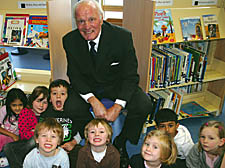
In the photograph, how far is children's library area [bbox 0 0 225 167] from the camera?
2.54 metres

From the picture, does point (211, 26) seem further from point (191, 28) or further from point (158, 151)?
point (158, 151)

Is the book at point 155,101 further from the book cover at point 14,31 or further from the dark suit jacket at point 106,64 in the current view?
the book cover at point 14,31

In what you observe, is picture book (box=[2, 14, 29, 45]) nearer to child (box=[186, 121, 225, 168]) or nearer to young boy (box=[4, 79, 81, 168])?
young boy (box=[4, 79, 81, 168])

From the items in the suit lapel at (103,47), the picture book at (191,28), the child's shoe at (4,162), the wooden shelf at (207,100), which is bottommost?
the child's shoe at (4,162)

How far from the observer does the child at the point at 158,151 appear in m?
1.77

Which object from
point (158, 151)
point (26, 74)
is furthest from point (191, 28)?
point (26, 74)

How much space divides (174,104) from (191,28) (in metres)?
0.88

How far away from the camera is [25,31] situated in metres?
2.76

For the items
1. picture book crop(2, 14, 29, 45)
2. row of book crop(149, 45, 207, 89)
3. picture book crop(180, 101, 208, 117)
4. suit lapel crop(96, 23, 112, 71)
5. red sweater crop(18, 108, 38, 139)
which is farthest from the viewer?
picture book crop(180, 101, 208, 117)

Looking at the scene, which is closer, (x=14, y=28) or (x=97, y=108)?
(x=97, y=108)

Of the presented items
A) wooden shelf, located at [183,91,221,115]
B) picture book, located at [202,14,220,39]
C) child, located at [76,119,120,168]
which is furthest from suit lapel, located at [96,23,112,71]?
wooden shelf, located at [183,91,221,115]

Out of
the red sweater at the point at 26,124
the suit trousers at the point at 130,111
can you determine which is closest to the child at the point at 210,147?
the suit trousers at the point at 130,111

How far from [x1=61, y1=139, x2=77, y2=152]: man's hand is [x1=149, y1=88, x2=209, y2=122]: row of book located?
96 centimetres

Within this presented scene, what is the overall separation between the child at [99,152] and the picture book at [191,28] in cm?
140
